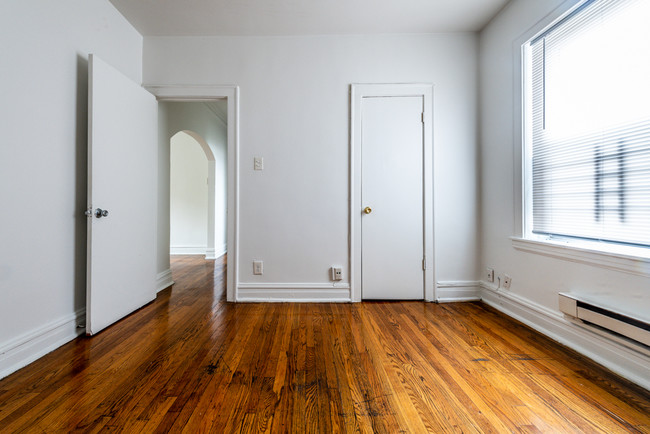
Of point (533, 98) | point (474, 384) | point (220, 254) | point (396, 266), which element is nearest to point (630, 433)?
point (474, 384)

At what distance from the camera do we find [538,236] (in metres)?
2.19

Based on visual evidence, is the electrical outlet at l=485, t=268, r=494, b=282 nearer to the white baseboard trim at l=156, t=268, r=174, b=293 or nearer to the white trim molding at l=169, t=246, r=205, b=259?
the white baseboard trim at l=156, t=268, r=174, b=293

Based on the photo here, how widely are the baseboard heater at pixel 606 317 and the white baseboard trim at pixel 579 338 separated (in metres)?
0.08

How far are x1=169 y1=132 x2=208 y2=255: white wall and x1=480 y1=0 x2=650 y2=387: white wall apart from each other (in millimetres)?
4722

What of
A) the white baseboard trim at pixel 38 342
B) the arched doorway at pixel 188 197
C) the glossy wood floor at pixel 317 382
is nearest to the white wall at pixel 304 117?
the glossy wood floor at pixel 317 382

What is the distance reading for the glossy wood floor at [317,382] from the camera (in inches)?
45.8

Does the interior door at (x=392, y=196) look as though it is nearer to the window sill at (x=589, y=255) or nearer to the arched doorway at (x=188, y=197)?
the window sill at (x=589, y=255)

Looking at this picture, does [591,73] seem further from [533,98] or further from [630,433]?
[630,433]

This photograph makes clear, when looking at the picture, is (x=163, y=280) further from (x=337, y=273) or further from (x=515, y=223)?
(x=515, y=223)

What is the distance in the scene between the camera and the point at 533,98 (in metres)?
2.17

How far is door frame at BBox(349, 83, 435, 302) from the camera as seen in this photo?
8.91ft

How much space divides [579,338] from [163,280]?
3541 mm

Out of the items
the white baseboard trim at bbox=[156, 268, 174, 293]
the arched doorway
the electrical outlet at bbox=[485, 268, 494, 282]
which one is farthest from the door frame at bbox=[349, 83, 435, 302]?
the arched doorway

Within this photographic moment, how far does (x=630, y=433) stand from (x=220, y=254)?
16.9ft
